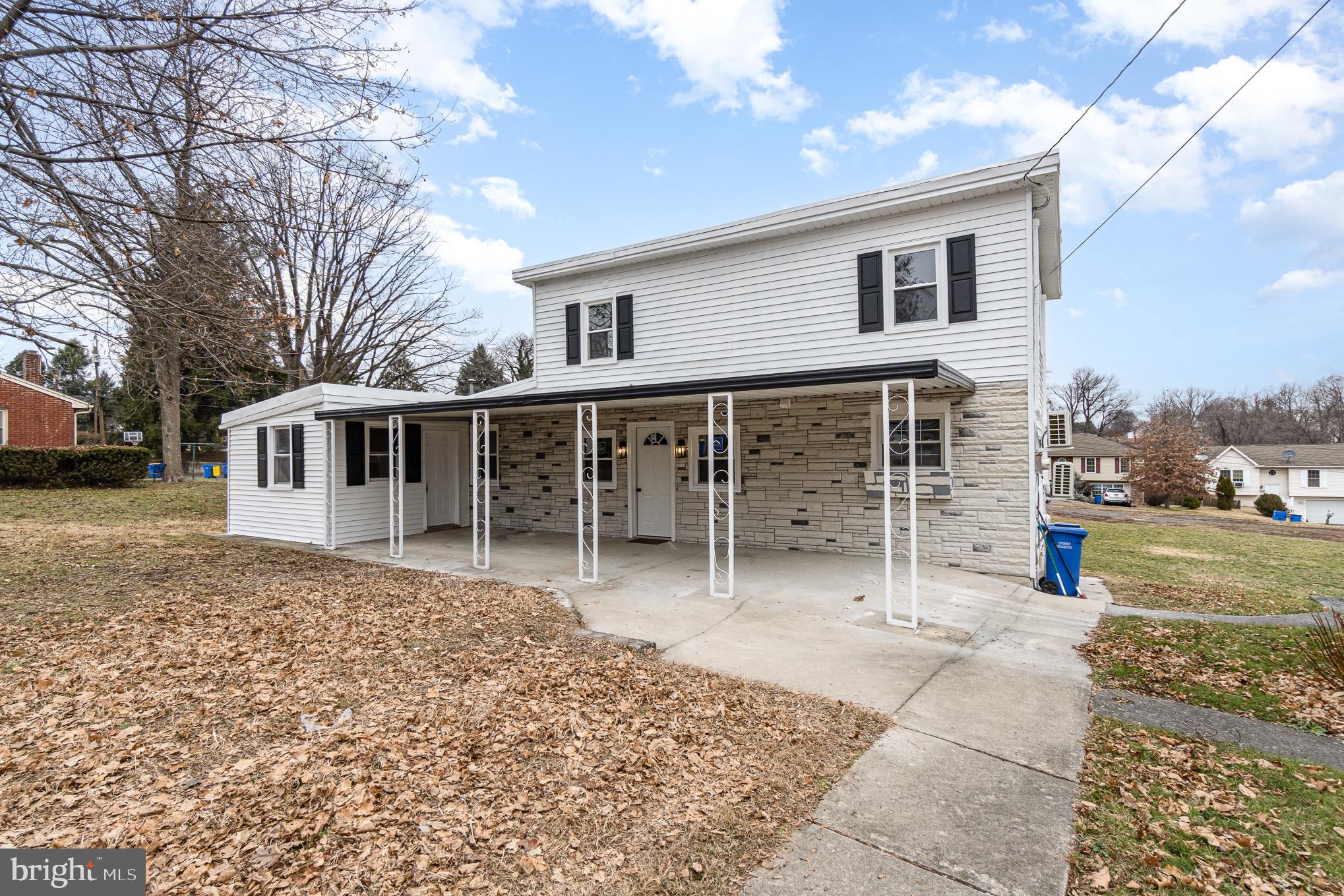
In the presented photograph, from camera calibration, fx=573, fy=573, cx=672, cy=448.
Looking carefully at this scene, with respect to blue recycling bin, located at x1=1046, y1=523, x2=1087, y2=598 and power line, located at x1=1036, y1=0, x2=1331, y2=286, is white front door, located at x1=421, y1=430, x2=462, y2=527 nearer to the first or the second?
blue recycling bin, located at x1=1046, y1=523, x2=1087, y2=598

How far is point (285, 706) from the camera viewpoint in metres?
3.93

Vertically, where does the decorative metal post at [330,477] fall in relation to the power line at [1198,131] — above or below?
below

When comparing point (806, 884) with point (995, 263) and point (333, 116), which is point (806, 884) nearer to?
point (333, 116)

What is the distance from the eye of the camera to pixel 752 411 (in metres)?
10.1

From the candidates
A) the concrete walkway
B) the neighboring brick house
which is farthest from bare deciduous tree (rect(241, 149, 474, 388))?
the concrete walkway

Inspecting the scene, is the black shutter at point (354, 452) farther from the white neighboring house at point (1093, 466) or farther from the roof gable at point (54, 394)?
the white neighboring house at point (1093, 466)

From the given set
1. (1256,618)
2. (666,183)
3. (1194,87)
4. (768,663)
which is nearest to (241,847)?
(768,663)

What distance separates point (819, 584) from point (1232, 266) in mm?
18425

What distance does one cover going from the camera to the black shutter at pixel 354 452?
1091 cm

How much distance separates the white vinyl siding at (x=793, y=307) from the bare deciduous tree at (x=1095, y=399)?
54539 millimetres

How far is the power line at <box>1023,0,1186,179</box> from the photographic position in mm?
5824

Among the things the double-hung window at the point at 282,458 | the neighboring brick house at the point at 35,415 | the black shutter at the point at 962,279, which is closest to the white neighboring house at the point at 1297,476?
the black shutter at the point at 962,279

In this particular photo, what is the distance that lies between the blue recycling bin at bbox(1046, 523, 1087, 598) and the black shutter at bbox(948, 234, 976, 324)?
3180 millimetres

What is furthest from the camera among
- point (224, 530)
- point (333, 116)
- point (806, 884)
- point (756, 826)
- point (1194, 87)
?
point (224, 530)
